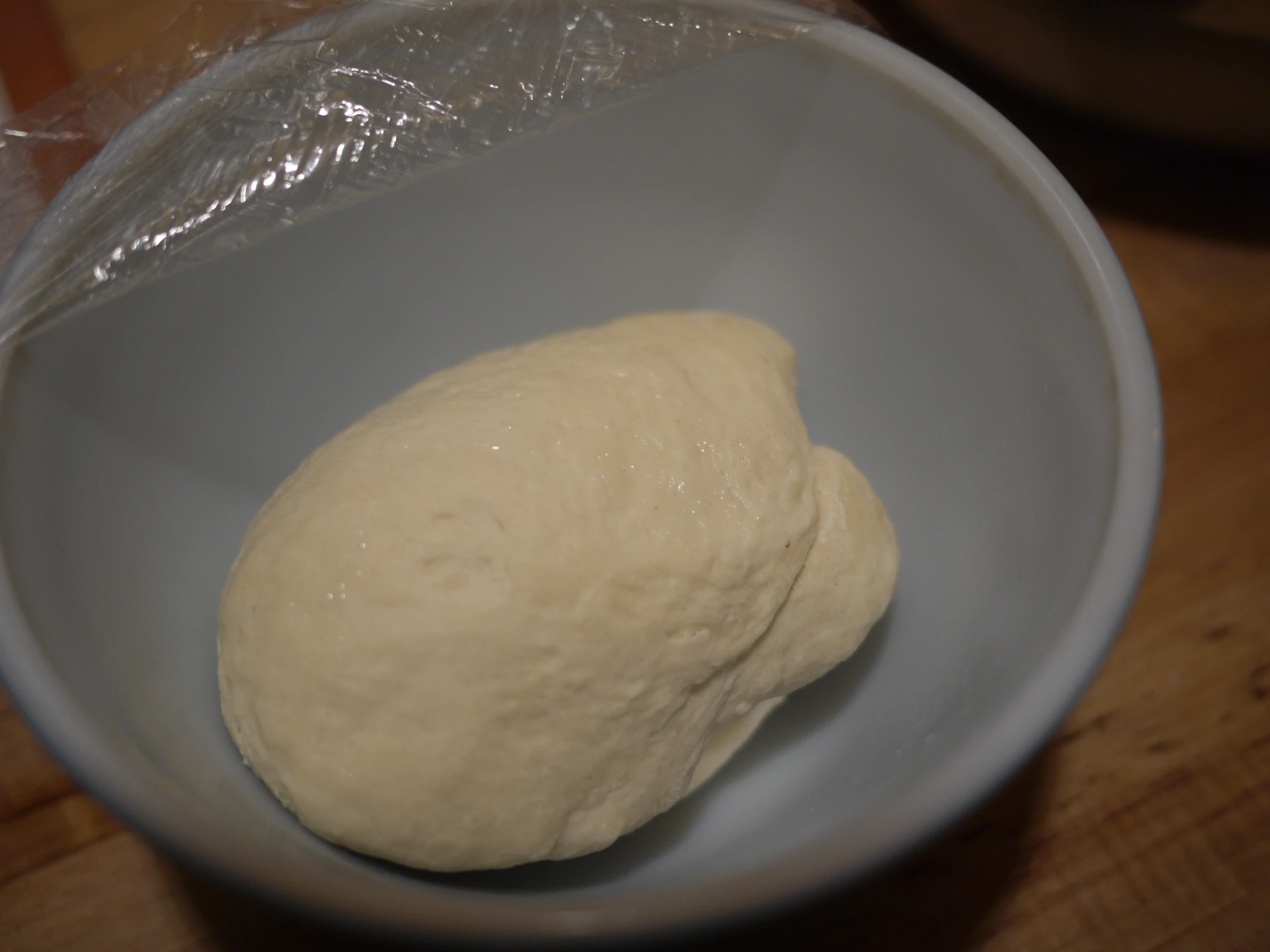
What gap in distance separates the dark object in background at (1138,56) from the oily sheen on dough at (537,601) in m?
0.47

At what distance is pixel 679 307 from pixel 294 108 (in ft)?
1.21

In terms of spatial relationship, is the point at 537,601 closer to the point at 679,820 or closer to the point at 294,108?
the point at 679,820

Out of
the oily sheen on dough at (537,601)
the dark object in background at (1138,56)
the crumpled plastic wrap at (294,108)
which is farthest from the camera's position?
the dark object in background at (1138,56)

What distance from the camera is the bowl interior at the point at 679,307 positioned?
0.56 metres

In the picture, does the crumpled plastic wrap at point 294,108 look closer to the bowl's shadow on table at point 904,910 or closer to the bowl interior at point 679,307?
the bowl interior at point 679,307

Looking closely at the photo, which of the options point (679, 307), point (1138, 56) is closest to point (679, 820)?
point (679, 307)

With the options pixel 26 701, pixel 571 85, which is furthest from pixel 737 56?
pixel 26 701

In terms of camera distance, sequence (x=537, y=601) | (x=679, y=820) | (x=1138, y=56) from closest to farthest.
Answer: (x=537, y=601) → (x=679, y=820) → (x=1138, y=56)

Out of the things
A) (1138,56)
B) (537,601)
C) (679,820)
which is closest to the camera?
(537,601)

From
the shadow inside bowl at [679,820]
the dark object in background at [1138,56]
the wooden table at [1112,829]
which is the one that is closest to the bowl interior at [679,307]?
Result: the shadow inside bowl at [679,820]

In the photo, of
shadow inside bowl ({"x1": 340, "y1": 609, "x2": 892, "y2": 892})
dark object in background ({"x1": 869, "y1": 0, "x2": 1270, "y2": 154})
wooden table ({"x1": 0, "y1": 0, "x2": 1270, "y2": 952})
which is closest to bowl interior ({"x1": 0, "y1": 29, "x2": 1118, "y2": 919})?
shadow inside bowl ({"x1": 340, "y1": 609, "x2": 892, "y2": 892})

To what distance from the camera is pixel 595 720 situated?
0.58 metres

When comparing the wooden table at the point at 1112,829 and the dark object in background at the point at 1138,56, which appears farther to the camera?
the dark object in background at the point at 1138,56

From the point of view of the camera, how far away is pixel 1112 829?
0.70 meters
